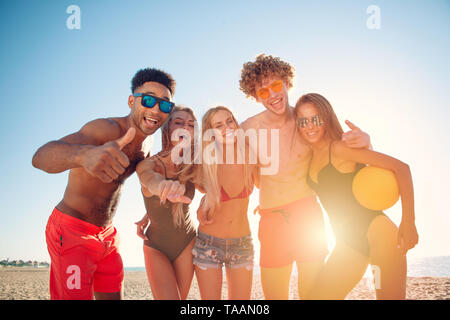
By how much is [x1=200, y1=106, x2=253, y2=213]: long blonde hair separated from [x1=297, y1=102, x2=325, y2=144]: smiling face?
3.25 feet

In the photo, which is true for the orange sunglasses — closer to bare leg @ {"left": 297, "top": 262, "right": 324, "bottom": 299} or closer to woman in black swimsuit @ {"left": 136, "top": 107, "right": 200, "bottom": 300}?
woman in black swimsuit @ {"left": 136, "top": 107, "right": 200, "bottom": 300}

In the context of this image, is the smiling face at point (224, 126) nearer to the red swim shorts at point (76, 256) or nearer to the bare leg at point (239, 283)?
the bare leg at point (239, 283)

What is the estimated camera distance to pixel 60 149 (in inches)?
122

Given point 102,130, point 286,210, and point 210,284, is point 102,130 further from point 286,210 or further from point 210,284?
point 286,210

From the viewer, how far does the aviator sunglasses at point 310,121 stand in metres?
3.83

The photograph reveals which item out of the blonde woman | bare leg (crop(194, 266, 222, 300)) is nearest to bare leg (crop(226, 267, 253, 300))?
the blonde woman

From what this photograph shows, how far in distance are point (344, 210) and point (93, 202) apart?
3639 millimetres

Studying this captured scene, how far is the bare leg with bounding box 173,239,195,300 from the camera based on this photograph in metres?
4.05

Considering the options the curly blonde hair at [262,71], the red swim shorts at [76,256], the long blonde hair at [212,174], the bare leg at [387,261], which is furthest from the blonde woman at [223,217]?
the bare leg at [387,261]

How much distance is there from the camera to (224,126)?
4.30 metres

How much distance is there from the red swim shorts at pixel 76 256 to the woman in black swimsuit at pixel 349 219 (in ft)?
10.1

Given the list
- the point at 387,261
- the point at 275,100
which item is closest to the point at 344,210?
the point at 387,261

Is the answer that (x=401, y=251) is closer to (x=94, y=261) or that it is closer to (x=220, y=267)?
(x=220, y=267)
